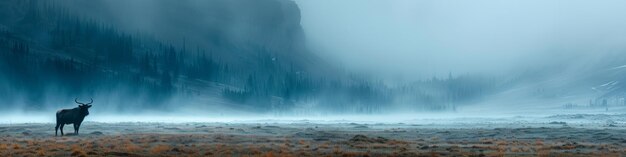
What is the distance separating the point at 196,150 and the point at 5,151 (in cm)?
1307

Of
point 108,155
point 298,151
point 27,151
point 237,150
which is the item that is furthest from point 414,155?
point 27,151

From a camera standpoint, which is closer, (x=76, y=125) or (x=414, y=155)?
(x=414, y=155)

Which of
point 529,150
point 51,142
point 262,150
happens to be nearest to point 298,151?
point 262,150

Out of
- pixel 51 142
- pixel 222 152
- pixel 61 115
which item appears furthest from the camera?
pixel 61 115

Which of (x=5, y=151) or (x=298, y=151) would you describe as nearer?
(x=5, y=151)

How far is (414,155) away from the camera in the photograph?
46.8 m

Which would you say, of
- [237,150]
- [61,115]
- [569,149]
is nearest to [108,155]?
[237,150]

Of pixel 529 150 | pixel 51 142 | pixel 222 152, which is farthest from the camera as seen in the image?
pixel 51 142

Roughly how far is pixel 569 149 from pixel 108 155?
35083mm

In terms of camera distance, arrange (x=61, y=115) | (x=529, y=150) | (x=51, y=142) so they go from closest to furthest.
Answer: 1. (x=529, y=150)
2. (x=51, y=142)
3. (x=61, y=115)

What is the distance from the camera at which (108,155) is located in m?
44.4

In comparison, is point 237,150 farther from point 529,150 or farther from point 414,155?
point 529,150

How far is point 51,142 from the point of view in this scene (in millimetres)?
56406

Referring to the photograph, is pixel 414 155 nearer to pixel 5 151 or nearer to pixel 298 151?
pixel 298 151
